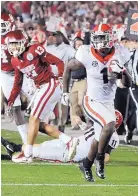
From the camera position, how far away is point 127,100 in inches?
616

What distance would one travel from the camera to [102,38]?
10727 mm

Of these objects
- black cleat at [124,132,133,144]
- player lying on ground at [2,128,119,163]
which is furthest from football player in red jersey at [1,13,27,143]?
black cleat at [124,132,133,144]

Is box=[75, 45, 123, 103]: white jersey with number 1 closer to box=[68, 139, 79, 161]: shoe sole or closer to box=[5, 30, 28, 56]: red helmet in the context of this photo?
box=[68, 139, 79, 161]: shoe sole

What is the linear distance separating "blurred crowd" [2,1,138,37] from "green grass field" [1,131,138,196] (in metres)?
14.8

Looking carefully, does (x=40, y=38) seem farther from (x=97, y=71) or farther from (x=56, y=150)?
(x=97, y=71)

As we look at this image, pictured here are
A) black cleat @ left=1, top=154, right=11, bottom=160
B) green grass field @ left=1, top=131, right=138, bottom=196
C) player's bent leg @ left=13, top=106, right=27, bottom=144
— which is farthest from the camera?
player's bent leg @ left=13, top=106, right=27, bottom=144

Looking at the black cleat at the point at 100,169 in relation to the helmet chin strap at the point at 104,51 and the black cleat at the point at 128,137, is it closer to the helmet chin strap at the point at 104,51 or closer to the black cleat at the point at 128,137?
the helmet chin strap at the point at 104,51

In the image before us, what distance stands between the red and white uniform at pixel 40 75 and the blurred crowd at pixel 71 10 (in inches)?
560

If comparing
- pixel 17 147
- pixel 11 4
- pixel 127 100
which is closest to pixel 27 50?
pixel 17 147

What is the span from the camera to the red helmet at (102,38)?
35.0 ft

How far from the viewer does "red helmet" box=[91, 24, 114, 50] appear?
10680 millimetres

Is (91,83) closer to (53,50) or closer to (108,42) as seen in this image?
(108,42)

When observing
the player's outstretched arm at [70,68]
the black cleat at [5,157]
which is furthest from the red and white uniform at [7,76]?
the player's outstretched arm at [70,68]

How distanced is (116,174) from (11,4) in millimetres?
17448
